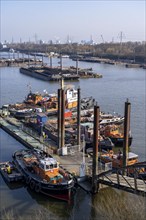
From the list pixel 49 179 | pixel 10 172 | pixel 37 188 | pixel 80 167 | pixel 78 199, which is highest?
pixel 80 167

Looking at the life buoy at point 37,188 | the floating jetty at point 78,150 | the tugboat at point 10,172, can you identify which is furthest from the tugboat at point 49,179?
the floating jetty at point 78,150

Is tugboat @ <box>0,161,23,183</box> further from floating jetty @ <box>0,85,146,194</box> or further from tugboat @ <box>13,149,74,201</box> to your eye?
floating jetty @ <box>0,85,146,194</box>

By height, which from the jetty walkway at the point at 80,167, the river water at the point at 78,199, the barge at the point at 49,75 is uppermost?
the barge at the point at 49,75

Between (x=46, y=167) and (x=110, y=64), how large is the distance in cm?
7810

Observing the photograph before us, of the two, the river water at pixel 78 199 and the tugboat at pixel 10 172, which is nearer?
the river water at pixel 78 199

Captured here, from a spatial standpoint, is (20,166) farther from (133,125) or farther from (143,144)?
(133,125)

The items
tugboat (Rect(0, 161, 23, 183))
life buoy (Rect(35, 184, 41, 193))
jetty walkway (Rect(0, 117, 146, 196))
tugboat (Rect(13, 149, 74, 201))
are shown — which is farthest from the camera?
tugboat (Rect(0, 161, 23, 183))

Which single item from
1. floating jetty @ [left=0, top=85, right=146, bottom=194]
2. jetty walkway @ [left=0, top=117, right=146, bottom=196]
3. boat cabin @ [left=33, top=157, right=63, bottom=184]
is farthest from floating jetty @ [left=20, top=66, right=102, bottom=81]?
boat cabin @ [left=33, top=157, right=63, bottom=184]

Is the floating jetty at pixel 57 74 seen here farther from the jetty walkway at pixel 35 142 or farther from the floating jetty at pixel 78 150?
the floating jetty at pixel 78 150

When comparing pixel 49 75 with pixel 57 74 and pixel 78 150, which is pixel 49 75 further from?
pixel 78 150

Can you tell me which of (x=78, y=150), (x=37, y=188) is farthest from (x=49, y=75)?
(x=37, y=188)

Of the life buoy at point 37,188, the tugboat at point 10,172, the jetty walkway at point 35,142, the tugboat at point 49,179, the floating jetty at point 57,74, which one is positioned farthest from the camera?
the floating jetty at point 57,74

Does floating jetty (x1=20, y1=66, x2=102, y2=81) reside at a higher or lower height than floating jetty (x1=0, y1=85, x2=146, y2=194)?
higher

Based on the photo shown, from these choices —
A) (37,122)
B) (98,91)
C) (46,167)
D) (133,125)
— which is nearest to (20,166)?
(46,167)
